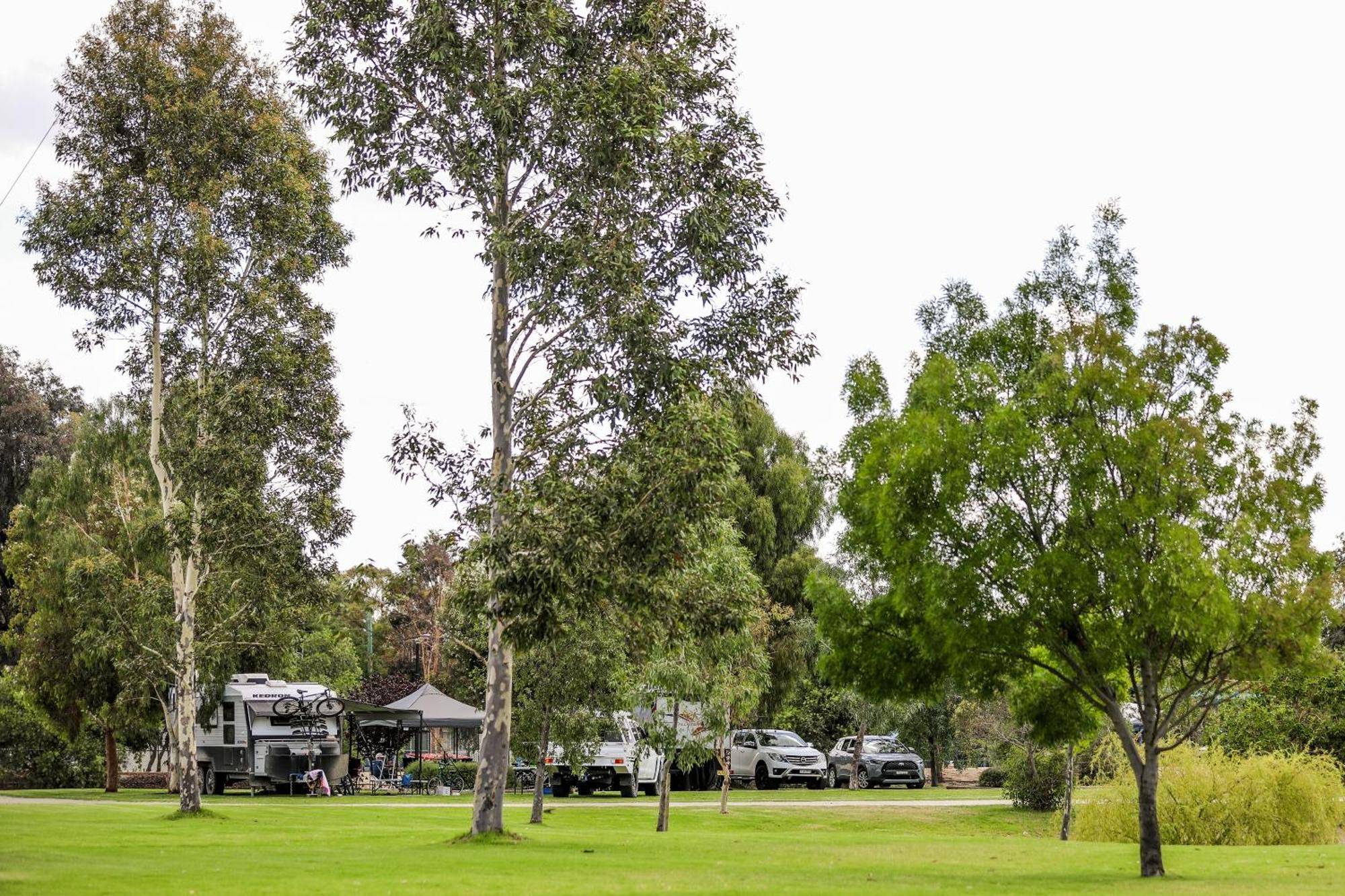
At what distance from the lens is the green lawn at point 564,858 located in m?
13.8

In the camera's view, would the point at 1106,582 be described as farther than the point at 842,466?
No

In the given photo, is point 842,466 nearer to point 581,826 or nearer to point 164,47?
point 581,826

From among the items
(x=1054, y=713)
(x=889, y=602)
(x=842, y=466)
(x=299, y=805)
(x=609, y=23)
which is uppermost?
(x=609, y=23)

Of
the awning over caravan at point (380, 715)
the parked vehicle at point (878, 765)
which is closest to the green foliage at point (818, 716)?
the parked vehicle at point (878, 765)

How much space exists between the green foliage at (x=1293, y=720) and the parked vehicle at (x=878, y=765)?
13.7m

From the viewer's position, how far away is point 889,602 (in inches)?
723

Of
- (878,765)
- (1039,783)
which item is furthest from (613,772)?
(1039,783)

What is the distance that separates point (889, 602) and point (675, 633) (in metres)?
3.22

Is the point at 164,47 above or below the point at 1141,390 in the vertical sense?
above

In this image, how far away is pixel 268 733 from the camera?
1407 inches

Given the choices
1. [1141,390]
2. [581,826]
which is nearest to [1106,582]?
[1141,390]

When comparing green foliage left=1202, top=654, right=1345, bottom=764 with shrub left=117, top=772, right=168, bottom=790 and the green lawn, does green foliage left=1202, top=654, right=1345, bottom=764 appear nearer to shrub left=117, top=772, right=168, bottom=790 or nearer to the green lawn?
the green lawn

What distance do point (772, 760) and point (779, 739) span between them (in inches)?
46.7

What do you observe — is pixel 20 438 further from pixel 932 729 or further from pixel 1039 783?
pixel 1039 783
